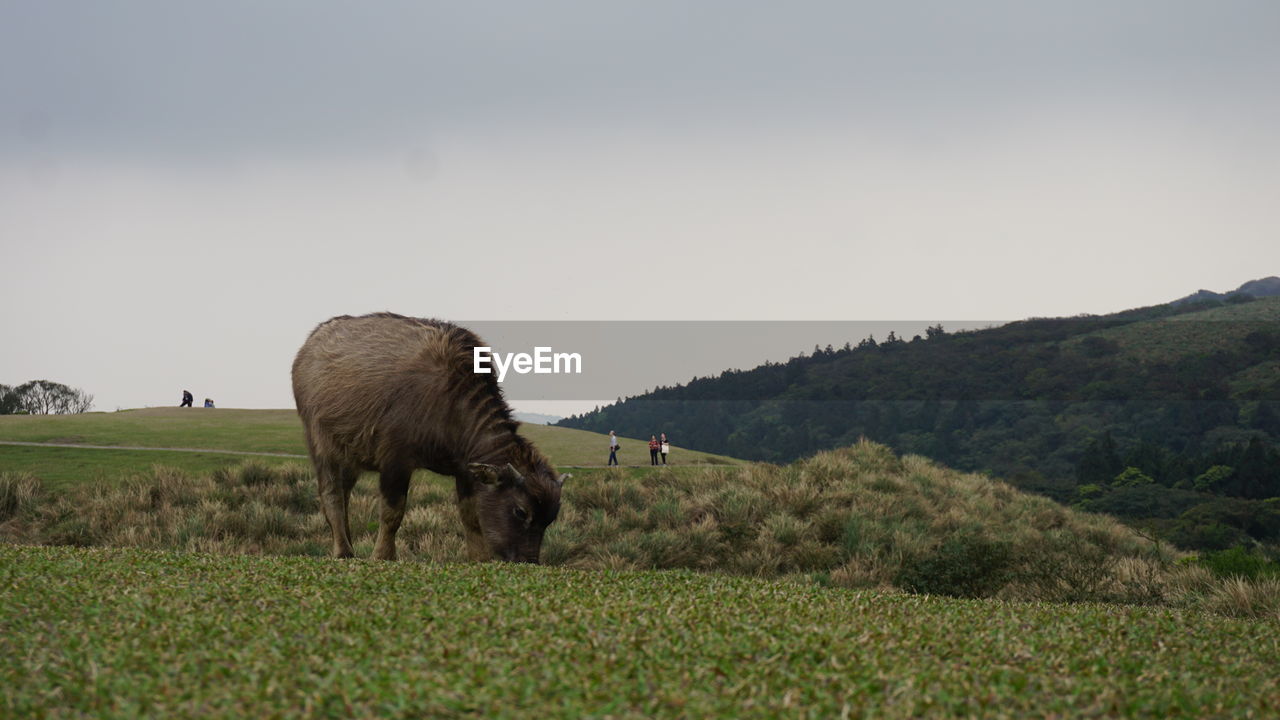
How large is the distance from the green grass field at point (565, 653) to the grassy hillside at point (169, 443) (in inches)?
341

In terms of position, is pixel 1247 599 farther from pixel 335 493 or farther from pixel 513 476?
pixel 335 493

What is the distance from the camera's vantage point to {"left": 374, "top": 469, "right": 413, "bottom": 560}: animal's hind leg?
31.1ft

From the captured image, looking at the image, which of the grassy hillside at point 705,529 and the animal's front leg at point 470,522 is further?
the grassy hillside at point 705,529

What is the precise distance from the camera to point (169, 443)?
20984 mm

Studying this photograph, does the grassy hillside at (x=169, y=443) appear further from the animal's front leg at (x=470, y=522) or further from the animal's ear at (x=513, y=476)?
the animal's ear at (x=513, y=476)

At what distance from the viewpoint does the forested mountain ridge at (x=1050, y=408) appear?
210 feet

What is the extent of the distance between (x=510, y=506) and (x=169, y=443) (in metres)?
14.9

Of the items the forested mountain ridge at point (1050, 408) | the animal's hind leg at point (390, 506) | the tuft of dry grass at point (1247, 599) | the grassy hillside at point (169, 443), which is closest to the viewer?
the tuft of dry grass at point (1247, 599)

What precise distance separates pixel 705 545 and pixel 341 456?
708 centimetres

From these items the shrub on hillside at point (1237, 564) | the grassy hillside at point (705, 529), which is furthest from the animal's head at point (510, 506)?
the shrub on hillside at point (1237, 564)

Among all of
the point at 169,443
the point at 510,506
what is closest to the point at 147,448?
the point at 169,443

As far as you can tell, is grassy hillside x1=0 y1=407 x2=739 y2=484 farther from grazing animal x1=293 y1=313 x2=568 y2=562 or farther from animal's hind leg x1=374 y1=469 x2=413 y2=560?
animal's hind leg x1=374 y1=469 x2=413 y2=560

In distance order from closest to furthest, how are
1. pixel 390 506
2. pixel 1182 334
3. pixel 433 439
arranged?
1. pixel 433 439
2. pixel 390 506
3. pixel 1182 334

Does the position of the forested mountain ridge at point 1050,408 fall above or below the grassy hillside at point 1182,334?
below
